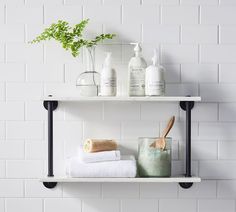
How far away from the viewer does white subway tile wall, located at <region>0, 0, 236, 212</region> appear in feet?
5.54

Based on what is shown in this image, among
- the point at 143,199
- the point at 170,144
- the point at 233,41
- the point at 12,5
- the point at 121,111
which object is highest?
the point at 12,5

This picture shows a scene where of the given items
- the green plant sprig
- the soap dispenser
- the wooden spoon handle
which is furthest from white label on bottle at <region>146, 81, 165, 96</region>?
the green plant sprig

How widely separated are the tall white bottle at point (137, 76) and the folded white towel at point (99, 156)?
23 centimetres

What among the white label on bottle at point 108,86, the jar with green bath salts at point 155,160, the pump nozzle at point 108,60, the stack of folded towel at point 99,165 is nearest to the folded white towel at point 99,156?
the stack of folded towel at point 99,165

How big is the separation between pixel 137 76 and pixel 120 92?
5.4 inches

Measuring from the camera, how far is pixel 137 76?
159cm

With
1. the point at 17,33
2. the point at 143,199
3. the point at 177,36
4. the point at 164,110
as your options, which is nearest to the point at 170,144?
the point at 164,110

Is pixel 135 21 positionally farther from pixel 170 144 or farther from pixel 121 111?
pixel 170 144

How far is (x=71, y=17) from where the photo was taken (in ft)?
5.52

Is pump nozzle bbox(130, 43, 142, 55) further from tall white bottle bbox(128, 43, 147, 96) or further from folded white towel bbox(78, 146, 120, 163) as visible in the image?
folded white towel bbox(78, 146, 120, 163)

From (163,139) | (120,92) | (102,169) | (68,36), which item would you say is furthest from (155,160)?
(68,36)

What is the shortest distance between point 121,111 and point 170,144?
0.24 meters

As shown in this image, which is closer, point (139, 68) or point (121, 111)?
point (139, 68)

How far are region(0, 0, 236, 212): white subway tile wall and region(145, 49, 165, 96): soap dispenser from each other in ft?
0.42
